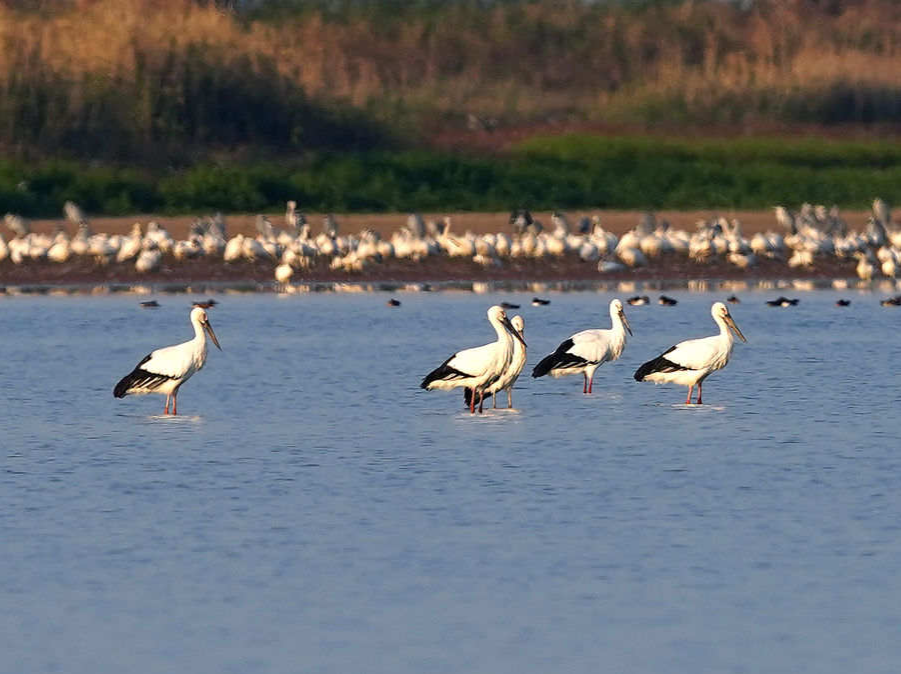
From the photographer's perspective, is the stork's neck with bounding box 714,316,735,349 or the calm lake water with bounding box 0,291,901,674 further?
the stork's neck with bounding box 714,316,735,349

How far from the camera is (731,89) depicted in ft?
194

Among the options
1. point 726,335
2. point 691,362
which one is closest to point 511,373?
point 691,362

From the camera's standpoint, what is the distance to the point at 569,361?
69.8 feet

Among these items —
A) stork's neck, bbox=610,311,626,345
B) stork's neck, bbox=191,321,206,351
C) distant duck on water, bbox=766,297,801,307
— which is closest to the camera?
stork's neck, bbox=191,321,206,351

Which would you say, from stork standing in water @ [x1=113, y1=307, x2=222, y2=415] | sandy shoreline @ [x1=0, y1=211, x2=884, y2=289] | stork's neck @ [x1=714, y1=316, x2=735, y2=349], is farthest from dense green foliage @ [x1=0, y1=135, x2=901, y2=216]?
stork's neck @ [x1=714, y1=316, x2=735, y2=349]

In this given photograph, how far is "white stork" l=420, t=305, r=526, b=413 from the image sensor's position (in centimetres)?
1919

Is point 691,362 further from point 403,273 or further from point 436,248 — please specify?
point 436,248

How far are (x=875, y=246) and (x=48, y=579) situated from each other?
118 ft

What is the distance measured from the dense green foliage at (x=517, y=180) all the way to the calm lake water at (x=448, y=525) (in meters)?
28.3

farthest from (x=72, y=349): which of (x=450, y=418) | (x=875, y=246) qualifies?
(x=875, y=246)

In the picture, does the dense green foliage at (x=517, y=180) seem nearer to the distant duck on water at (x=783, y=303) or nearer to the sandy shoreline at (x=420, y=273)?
the sandy shoreline at (x=420, y=273)

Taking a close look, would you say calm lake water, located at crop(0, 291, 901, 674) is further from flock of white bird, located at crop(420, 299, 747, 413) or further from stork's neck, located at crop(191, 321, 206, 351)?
stork's neck, located at crop(191, 321, 206, 351)

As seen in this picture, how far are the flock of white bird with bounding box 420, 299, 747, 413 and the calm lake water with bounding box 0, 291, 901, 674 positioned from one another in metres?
0.34

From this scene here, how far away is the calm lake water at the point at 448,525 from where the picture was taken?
981 centimetres
